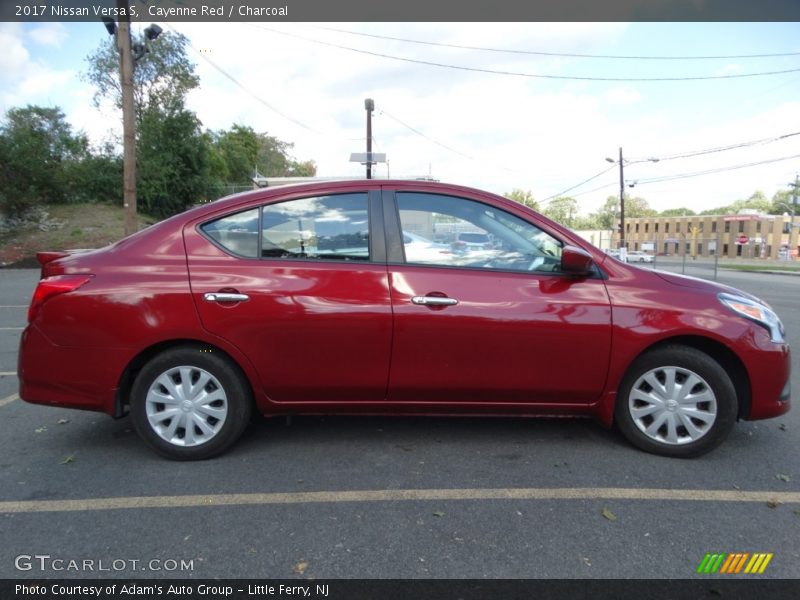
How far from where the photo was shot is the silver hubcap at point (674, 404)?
324 centimetres

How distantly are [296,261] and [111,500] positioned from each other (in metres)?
1.63

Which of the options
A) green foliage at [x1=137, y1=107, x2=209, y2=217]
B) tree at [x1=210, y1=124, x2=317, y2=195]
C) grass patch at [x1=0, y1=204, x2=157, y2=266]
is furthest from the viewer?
tree at [x1=210, y1=124, x2=317, y2=195]


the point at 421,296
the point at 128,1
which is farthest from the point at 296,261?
the point at 128,1

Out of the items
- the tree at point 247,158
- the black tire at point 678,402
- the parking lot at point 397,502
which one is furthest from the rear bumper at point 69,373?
the tree at point 247,158

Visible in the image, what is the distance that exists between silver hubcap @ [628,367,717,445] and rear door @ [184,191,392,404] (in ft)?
5.25

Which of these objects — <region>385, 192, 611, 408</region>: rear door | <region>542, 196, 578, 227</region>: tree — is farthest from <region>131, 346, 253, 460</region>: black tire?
<region>542, 196, 578, 227</region>: tree

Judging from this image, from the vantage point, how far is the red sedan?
3182mm

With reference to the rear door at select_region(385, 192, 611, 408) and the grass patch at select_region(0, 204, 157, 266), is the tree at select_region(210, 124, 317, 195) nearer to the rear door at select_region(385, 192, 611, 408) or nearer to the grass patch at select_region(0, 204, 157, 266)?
the grass patch at select_region(0, 204, 157, 266)

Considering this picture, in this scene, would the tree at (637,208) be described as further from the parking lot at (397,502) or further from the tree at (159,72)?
the parking lot at (397,502)

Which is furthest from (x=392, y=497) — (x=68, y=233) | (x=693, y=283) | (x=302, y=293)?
(x=68, y=233)

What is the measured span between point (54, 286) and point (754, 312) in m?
4.24

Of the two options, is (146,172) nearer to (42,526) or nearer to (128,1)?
(128,1)

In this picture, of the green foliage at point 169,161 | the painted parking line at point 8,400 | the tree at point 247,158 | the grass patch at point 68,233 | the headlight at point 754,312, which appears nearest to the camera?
the headlight at point 754,312

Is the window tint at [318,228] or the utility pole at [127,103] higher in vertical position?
the utility pole at [127,103]
